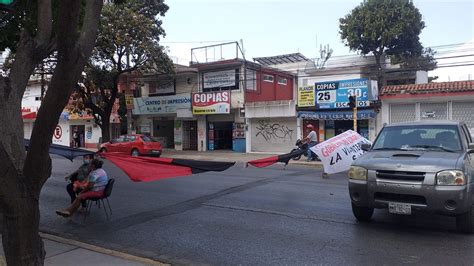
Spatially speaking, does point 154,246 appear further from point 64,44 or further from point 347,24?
point 347,24

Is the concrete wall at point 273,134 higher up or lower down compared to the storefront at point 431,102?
lower down

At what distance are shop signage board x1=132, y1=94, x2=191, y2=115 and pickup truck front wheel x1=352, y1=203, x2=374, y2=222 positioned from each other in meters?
24.2

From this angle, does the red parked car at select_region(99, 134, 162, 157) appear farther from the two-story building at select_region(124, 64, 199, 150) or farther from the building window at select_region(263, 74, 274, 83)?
the building window at select_region(263, 74, 274, 83)

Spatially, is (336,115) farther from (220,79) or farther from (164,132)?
(164,132)

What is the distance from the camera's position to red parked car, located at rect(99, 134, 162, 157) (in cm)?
2564

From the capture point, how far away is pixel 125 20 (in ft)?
87.1

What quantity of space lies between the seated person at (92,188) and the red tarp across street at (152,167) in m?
0.32

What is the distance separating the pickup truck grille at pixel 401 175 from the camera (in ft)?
20.3

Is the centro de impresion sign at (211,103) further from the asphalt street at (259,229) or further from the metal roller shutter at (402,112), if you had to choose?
the asphalt street at (259,229)

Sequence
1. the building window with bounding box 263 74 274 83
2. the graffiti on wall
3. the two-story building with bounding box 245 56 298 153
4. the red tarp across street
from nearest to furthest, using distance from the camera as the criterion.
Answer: the red tarp across street < the two-story building with bounding box 245 56 298 153 < the graffiti on wall < the building window with bounding box 263 74 274 83

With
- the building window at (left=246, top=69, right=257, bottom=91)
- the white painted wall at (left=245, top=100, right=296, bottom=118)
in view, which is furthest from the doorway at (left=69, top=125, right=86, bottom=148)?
the white painted wall at (left=245, top=100, right=296, bottom=118)

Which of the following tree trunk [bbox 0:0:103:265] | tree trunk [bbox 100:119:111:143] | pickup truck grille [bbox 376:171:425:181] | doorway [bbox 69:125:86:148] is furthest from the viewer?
doorway [bbox 69:125:86:148]

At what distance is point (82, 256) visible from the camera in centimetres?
575

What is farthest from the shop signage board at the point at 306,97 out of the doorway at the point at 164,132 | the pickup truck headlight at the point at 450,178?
the pickup truck headlight at the point at 450,178
